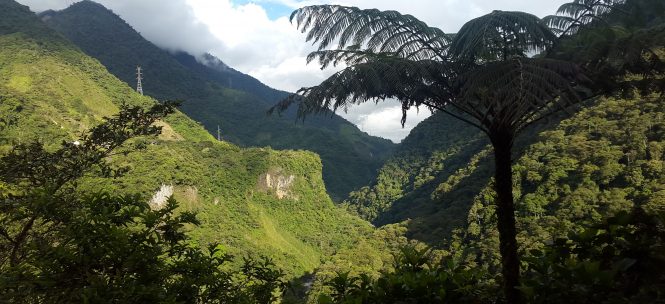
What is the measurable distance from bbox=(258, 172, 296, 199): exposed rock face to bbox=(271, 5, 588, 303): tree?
7305cm

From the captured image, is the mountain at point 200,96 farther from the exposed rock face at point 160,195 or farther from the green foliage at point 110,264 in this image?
the green foliage at point 110,264

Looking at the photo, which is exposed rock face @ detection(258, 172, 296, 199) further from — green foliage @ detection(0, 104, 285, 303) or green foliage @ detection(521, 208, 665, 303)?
green foliage @ detection(521, 208, 665, 303)

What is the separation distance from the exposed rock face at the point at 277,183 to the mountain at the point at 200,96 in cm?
5893

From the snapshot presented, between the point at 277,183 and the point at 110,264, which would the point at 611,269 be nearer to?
the point at 110,264

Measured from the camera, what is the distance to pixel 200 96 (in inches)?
5886

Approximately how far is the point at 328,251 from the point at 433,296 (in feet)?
261

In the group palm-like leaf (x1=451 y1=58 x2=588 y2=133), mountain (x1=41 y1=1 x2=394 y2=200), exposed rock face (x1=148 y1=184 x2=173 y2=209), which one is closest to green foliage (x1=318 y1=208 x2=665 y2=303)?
palm-like leaf (x1=451 y1=58 x2=588 y2=133)

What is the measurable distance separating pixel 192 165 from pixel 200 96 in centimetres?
9378

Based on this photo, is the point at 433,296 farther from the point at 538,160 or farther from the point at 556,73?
the point at 538,160

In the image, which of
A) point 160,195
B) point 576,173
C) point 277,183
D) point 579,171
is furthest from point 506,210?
point 277,183

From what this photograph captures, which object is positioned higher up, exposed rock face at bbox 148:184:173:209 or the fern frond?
the fern frond

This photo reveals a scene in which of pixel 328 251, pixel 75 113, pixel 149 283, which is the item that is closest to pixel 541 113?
pixel 149 283

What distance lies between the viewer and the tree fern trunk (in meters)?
3.91

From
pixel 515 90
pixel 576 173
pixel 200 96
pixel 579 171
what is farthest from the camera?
pixel 200 96
